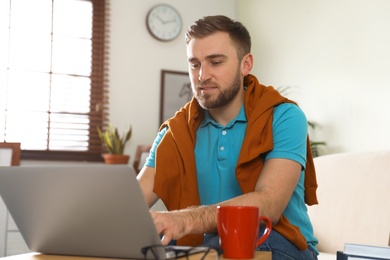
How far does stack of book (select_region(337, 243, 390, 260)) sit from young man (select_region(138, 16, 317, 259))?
213mm

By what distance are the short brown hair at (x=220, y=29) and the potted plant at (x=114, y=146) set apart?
113 inches

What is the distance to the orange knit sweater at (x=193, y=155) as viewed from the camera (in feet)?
5.73

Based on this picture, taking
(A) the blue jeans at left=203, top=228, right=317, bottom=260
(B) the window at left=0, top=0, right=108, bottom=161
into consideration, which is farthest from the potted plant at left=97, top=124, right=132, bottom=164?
(A) the blue jeans at left=203, top=228, right=317, bottom=260

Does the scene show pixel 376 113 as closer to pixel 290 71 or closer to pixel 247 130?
pixel 290 71

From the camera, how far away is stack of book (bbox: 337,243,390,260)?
4.46 ft

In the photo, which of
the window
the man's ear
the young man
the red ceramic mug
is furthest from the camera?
the window

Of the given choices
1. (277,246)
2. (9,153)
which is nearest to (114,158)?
(9,153)

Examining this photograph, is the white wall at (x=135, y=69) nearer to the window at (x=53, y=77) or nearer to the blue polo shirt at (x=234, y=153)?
the window at (x=53, y=77)

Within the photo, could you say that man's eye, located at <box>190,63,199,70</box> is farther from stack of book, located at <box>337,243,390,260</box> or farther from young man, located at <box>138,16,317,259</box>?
stack of book, located at <box>337,243,390,260</box>

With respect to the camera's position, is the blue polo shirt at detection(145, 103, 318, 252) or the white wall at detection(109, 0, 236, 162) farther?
the white wall at detection(109, 0, 236, 162)

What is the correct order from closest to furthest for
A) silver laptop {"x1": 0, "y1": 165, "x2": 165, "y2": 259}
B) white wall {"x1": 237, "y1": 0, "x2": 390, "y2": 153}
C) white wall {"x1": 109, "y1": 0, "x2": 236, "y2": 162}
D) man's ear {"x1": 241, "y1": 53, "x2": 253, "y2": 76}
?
silver laptop {"x1": 0, "y1": 165, "x2": 165, "y2": 259}
man's ear {"x1": 241, "y1": 53, "x2": 253, "y2": 76}
white wall {"x1": 237, "y1": 0, "x2": 390, "y2": 153}
white wall {"x1": 109, "y1": 0, "x2": 236, "y2": 162}

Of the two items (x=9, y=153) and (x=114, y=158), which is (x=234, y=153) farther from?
(x=114, y=158)

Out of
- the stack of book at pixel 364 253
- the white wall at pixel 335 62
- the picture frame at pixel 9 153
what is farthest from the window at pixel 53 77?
the stack of book at pixel 364 253

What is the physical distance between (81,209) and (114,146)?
11.9 ft
